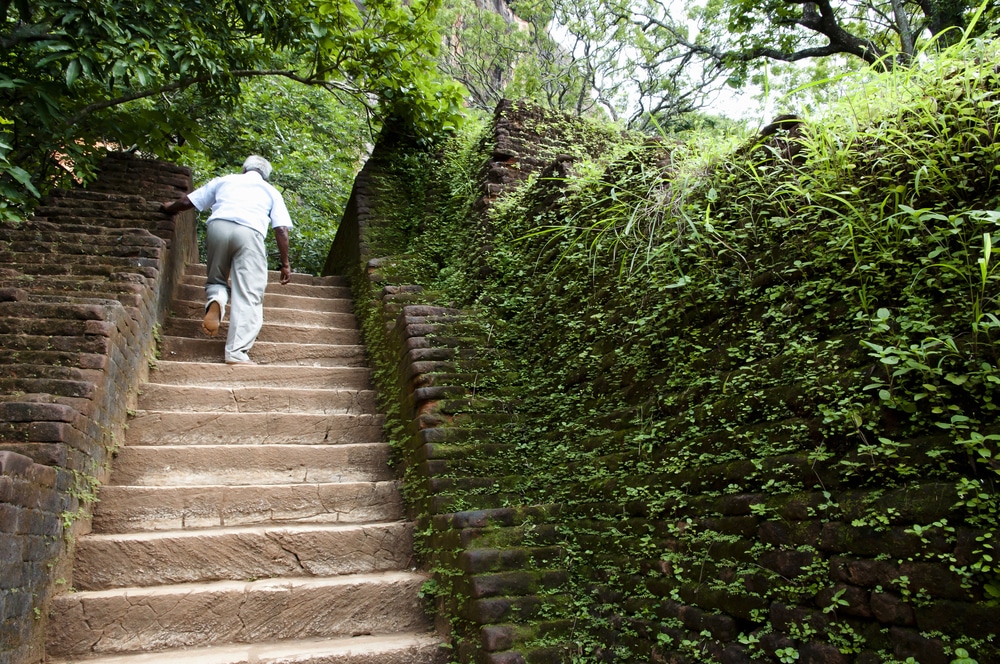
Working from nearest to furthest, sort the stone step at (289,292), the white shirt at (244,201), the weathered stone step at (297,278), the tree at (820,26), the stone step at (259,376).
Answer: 1. the stone step at (259,376)
2. the white shirt at (244,201)
3. the stone step at (289,292)
4. the weathered stone step at (297,278)
5. the tree at (820,26)

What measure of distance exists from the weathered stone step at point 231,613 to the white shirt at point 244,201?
9.06 ft

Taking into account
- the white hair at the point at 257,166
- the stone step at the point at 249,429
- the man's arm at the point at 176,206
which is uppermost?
the white hair at the point at 257,166

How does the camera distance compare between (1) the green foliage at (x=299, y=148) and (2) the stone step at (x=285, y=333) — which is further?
(1) the green foliage at (x=299, y=148)

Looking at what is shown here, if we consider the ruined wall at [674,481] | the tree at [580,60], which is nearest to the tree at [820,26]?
the tree at [580,60]

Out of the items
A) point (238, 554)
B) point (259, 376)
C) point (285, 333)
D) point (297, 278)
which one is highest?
point (297, 278)

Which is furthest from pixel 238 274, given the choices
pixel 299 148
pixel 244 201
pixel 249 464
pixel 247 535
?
pixel 299 148

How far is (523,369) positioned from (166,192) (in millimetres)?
3369

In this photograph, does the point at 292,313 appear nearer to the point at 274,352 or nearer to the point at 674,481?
the point at 274,352

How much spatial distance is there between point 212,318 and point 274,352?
48 centimetres

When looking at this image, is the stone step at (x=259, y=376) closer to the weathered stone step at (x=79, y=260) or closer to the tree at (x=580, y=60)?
the weathered stone step at (x=79, y=260)

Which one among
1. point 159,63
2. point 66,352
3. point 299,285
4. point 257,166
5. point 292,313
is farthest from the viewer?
point 299,285

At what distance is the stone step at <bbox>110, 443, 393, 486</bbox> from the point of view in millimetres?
3342

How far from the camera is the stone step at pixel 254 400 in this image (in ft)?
12.7

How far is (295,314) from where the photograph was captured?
17.3 feet
